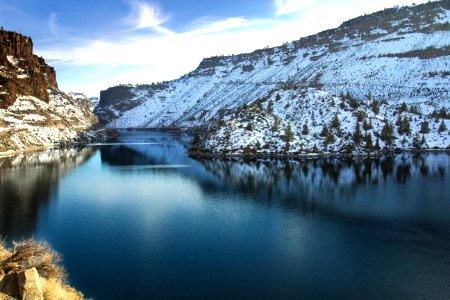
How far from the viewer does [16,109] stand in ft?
463

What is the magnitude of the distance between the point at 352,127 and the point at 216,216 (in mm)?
79979

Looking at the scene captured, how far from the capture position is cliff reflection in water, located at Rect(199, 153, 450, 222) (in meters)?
48.9

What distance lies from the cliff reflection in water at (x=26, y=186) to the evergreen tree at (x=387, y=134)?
269ft

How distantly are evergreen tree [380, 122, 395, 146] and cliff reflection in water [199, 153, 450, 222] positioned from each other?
12448 millimetres

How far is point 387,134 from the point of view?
4582 inches

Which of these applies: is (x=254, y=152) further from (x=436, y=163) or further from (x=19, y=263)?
(x=19, y=263)

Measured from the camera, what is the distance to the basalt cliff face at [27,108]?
423 feet

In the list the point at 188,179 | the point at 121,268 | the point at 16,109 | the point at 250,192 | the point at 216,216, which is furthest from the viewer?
the point at 16,109

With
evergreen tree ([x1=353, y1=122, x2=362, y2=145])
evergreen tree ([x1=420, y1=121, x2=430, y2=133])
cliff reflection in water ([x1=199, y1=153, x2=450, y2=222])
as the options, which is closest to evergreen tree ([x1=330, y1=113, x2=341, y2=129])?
evergreen tree ([x1=353, y1=122, x2=362, y2=145])

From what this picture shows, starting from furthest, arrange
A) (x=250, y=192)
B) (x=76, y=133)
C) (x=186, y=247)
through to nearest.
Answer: (x=76, y=133) → (x=250, y=192) → (x=186, y=247)

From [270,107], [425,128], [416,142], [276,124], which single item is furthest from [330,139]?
[425,128]

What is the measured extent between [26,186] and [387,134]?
309 ft

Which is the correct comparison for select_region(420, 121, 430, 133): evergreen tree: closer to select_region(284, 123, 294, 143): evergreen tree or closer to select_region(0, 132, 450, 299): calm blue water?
select_region(284, 123, 294, 143): evergreen tree

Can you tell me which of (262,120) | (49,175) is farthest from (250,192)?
(262,120)
